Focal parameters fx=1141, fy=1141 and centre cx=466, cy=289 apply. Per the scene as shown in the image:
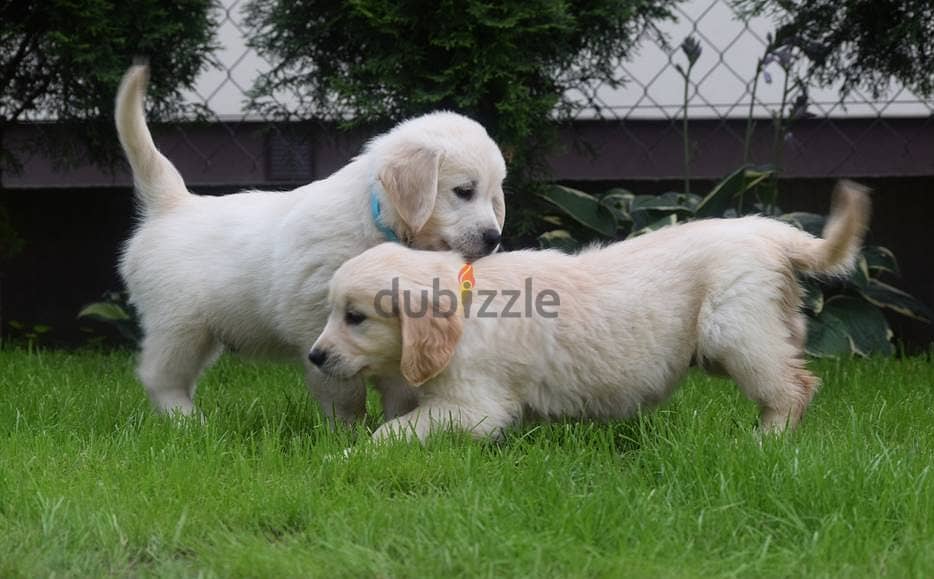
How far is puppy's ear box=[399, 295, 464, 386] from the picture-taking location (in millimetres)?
2945

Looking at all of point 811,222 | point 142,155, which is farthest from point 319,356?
point 811,222

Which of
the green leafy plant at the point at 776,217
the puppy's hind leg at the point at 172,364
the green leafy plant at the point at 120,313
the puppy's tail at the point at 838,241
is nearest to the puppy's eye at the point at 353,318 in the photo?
the puppy's hind leg at the point at 172,364

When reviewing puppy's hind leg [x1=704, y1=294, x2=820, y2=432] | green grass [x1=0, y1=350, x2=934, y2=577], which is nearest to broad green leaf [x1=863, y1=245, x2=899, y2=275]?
green grass [x1=0, y1=350, x2=934, y2=577]

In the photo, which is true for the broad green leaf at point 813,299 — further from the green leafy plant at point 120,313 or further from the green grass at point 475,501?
the green leafy plant at point 120,313

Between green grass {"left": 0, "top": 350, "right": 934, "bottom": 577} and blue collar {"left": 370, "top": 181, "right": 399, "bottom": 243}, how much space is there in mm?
618

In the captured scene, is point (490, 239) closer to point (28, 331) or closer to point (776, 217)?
point (776, 217)

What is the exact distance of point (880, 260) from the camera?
5.46 meters

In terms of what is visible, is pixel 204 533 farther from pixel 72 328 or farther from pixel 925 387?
pixel 72 328

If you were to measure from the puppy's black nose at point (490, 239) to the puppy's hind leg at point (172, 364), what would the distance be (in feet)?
3.12

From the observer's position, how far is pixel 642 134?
621 cm

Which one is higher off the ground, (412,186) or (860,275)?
(412,186)

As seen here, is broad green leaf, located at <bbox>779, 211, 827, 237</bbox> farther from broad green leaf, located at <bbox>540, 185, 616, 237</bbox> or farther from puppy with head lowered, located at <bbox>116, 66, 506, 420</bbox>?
puppy with head lowered, located at <bbox>116, 66, 506, 420</bbox>
